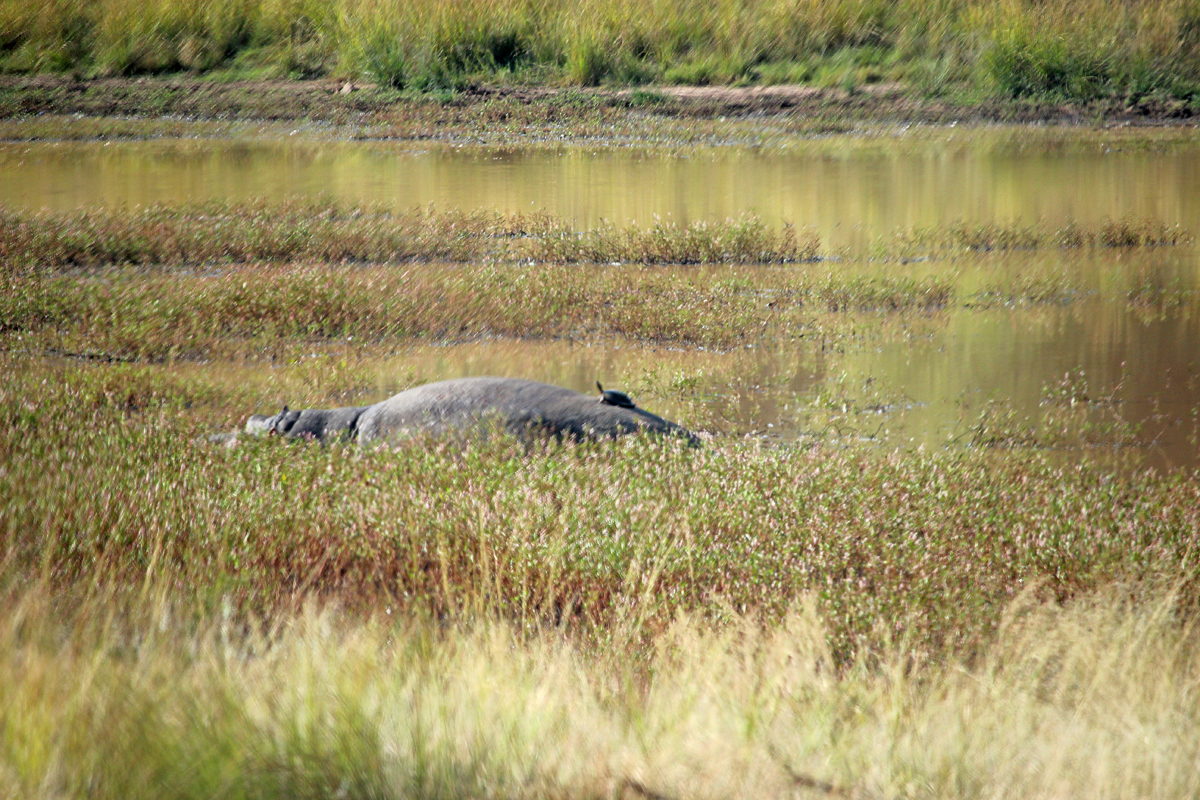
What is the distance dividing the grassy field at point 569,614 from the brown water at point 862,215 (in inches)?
27.3

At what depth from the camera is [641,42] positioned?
28188 millimetres

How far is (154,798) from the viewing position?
2455 millimetres

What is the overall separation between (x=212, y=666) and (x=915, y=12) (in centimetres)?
2892

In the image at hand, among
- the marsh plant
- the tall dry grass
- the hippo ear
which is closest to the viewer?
the tall dry grass

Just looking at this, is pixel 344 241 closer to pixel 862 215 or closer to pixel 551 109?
pixel 862 215

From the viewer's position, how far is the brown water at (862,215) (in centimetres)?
867

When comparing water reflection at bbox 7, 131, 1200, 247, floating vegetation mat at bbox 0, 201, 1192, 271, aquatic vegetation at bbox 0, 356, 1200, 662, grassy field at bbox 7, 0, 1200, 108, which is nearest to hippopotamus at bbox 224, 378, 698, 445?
aquatic vegetation at bbox 0, 356, 1200, 662

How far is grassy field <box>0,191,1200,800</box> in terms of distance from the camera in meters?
2.74

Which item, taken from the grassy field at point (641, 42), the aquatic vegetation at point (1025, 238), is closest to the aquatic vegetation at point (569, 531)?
the aquatic vegetation at point (1025, 238)

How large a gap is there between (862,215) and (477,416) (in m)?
12.3

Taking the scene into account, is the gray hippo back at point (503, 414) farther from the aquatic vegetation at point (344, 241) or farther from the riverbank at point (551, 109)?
the riverbank at point (551, 109)

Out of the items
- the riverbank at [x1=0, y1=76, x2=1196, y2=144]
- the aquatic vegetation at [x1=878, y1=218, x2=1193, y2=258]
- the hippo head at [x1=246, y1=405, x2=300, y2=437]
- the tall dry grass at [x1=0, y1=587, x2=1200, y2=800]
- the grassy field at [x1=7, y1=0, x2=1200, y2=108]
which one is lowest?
the aquatic vegetation at [x1=878, y1=218, x2=1193, y2=258]

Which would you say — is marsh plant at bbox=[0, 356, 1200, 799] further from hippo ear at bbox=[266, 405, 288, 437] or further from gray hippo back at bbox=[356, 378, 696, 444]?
hippo ear at bbox=[266, 405, 288, 437]

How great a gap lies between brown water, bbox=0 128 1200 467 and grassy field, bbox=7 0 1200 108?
2927 millimetres
